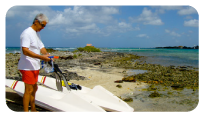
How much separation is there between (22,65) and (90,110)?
1544 millimetres

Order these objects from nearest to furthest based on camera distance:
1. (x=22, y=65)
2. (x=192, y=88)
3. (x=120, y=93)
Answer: (x=22, y=65) < (x=120, y=93) < (x=192, y=88)

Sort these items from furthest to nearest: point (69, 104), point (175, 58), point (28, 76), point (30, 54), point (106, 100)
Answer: point (175, 58), point (106, 100), point (69, 104), point (28, 76), point (30, 54)

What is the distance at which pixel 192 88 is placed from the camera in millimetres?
6164

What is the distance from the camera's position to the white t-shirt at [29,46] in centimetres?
280

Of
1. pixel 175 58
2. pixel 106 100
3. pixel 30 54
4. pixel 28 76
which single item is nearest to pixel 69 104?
pixel 106 100

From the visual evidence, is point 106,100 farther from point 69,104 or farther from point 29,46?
point 29,46

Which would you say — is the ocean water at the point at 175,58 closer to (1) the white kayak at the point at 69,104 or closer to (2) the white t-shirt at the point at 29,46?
(1) the white kayak at the point at 69,104

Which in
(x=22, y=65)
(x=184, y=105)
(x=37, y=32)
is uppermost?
(x=37, y=32)

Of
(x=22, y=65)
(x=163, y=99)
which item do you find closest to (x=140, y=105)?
(x=163, y=99)

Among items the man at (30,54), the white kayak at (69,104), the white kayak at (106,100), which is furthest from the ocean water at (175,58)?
the man at (30,54)

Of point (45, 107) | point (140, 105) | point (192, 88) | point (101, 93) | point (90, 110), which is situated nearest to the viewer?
point (90, 110)

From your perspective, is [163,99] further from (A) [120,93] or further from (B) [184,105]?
(A) [120,93]

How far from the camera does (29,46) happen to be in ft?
9.37

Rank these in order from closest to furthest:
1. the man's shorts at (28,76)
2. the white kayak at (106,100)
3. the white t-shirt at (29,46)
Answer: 1. the white t-shirt at (29,46)
2. the man's shorts at (28,76)
3. the white kayak at (106,100)
